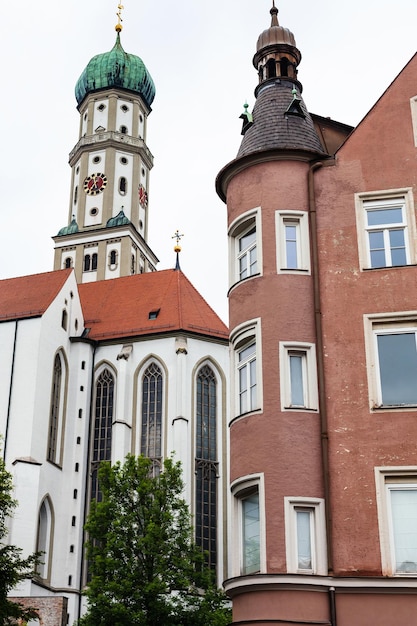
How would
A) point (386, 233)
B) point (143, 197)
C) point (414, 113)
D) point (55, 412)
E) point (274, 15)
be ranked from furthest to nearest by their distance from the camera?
point (143, 197), point (55, 412), point (274, 15), point (414, 113), point (386, 233)

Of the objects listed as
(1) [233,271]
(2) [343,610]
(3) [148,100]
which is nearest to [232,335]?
(1) [233,271]

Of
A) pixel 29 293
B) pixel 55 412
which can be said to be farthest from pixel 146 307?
pixel 55 412

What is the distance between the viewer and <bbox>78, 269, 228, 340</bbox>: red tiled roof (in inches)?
1587

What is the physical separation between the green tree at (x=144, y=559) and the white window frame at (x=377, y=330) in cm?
1123

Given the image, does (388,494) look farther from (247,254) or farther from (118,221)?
(118,221)

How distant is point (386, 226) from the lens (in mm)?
15055

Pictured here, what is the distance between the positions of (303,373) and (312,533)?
2581 millimetres

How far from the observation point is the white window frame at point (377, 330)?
45.4ft

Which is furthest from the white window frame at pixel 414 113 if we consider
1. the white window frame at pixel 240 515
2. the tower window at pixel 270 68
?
the white window frame at pixel 240 515

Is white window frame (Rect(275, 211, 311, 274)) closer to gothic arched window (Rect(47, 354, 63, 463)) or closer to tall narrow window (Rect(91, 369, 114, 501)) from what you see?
gothic arched window (Rect(47, 354, 63, 463))

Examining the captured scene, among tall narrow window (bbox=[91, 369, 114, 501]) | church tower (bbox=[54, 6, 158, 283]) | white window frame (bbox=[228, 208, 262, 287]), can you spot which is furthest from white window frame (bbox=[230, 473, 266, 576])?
church tower (bbox=[54, 6, 158, 283])

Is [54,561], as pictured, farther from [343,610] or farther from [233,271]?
[343,610]

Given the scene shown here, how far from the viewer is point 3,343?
37.4 meters

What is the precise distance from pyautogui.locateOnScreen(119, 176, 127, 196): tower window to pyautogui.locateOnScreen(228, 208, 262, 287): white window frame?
150ft
